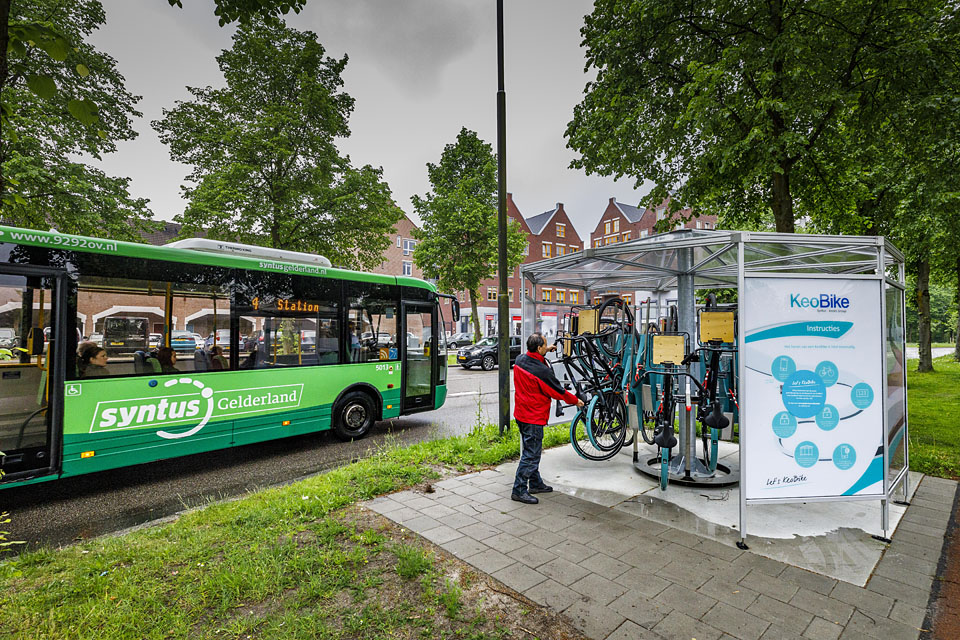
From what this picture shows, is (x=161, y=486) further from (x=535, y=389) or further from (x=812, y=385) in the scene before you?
(x=812, y=385)

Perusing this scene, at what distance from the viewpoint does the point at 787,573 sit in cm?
341

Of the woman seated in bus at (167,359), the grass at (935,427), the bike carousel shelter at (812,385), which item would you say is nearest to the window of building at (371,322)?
the woman seated in bus at (167,359)

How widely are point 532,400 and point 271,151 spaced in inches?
484

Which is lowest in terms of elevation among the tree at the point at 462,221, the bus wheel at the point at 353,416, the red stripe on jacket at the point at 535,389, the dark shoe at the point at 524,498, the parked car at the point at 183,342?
the dark shoe at the point at 524,498

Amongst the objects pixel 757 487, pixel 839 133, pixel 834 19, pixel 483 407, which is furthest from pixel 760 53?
pixel 483 407

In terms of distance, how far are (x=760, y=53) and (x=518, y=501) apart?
7939 millimetres

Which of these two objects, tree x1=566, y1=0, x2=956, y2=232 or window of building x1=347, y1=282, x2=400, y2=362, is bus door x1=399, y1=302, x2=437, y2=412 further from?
tree x1=566, y1=0, x2=956, y2=232

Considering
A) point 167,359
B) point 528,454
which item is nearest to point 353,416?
point 167,359

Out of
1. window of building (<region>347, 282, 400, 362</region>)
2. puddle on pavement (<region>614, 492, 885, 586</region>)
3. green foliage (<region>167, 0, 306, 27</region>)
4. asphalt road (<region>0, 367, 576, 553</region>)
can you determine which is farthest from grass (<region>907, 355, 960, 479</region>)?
green foliage (<region>167, 0, 306, 27</region>)

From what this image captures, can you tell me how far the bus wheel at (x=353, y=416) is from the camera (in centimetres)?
782

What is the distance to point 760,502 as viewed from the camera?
3.82 meters

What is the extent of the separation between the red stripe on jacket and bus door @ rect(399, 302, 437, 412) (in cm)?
420

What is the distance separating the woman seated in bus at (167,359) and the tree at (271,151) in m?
8.31

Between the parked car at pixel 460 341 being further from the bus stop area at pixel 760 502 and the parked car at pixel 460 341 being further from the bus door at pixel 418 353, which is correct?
the bus stop area at pixel 760 502
